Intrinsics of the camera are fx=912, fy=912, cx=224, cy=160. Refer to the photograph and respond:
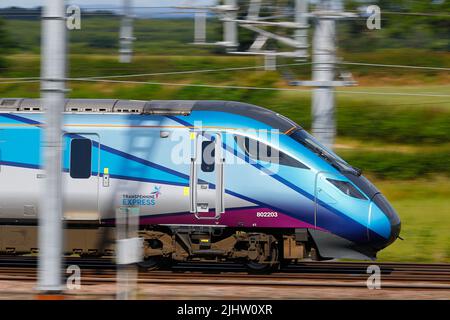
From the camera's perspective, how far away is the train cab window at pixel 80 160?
50.1 feet

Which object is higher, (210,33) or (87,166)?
(210,33)

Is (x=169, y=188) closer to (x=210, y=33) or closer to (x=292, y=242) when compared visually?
(x=292, y=242)

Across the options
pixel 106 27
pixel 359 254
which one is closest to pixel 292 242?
pixel 359 254

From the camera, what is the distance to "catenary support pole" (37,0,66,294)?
446 inches

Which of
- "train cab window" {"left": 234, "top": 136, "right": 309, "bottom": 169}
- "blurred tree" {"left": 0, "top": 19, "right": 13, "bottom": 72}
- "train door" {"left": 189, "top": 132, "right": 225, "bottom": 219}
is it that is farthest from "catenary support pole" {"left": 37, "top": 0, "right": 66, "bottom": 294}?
"blurred tree" {"left": 0, "top": 19, "right": 13, "bottom": 72}

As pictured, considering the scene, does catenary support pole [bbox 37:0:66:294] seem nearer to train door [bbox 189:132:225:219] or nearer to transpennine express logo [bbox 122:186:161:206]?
transpennine express logo [bbox 122:186:161:206]

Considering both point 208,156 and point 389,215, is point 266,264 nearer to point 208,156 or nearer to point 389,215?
point 208,156

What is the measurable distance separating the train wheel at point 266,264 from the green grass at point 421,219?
13.6ft

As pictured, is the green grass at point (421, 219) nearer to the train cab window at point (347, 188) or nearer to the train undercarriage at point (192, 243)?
the train undercarriage at point (192, 243)

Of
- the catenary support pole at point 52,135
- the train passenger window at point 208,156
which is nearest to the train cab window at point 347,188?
the train passenger window at point 208,156

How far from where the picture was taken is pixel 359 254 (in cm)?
1514

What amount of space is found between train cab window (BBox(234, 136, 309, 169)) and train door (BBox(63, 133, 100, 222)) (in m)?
2.41
